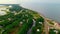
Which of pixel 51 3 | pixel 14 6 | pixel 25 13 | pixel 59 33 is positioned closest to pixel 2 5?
pixel 14 6

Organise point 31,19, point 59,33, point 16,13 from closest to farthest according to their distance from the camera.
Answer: point 59,33, point 31,19, point 16,13

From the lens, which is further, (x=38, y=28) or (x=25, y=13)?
(x=25, y=13)

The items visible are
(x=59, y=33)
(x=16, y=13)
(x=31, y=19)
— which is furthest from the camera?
(x=16, y=13)

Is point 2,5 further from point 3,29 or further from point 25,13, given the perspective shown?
point 3,29

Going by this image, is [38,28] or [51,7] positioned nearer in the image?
[38,28]

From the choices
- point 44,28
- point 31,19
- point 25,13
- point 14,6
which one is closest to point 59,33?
point 44,28

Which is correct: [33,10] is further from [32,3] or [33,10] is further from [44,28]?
[44,28]
